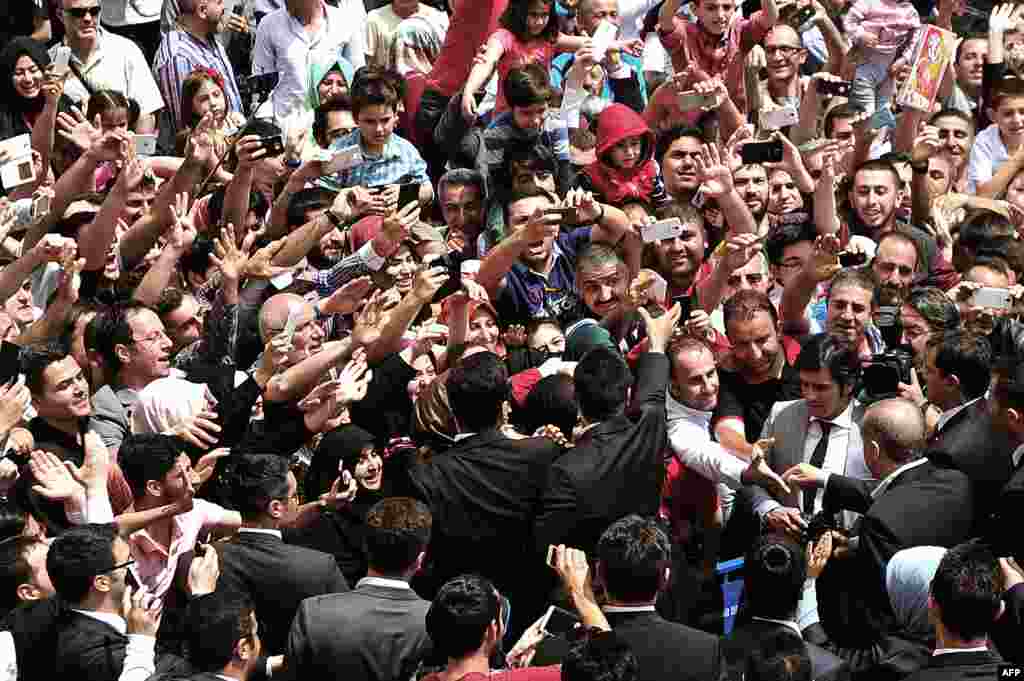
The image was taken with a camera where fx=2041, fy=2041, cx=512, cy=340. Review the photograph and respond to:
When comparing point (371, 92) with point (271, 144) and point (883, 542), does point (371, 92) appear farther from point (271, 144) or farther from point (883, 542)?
point (883, 542)

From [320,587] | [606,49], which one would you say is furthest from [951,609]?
[606,49]

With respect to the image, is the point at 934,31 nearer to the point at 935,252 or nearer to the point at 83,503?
the point at 935,252

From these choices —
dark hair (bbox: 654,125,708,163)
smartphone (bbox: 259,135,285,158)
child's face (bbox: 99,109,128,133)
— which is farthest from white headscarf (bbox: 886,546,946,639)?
child's face (bbox: 99,109,128,133)

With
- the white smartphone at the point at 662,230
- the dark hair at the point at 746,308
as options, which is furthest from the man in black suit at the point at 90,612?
the white smartphone at the point at 662,230

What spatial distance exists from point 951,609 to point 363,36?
6.41m

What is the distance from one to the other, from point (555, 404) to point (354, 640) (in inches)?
56.6

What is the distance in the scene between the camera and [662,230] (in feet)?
27.7

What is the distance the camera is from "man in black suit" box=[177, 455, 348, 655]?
6.33m

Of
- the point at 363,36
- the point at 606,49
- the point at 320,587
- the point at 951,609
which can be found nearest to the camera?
the point at 951,609

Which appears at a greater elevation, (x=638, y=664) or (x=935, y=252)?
(x=638, y=664)

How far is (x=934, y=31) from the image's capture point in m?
10.6

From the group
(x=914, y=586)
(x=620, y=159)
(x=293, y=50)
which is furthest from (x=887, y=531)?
(x=293, y=50)

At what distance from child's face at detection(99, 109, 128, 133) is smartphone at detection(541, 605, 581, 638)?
181 inches

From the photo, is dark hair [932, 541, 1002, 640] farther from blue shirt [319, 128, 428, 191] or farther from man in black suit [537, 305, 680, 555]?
blue shirt [319, 128, 428, 191]
